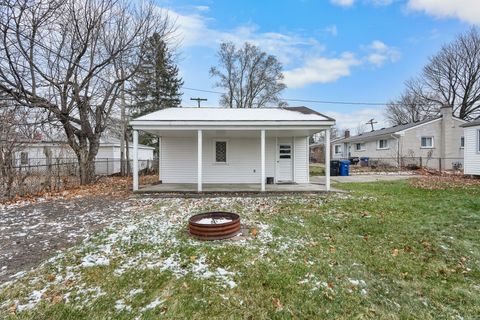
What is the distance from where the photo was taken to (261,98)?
1302 inches

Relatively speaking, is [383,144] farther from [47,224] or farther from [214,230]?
[47,224]

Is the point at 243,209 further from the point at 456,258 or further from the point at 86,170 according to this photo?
the point at 86,170

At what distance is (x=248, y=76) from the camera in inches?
1308

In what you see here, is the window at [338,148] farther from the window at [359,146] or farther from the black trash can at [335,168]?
the black trash can at [335,168]

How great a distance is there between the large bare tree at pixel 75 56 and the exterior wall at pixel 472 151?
1674cm

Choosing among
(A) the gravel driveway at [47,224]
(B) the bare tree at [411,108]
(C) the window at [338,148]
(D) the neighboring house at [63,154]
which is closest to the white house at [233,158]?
(A) the gravel driveway at [47,224]

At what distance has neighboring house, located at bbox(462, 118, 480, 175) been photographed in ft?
43.8

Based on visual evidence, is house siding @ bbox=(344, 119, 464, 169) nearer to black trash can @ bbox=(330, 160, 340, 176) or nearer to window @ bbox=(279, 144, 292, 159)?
black trash can @ bbox=(330, 160, 340, 176)

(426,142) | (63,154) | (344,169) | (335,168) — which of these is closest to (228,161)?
(63,154)

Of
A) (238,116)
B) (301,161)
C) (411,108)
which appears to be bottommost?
(301,161)

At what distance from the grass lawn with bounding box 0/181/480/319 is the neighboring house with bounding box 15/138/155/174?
6927 mm

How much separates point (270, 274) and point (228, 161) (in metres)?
8.48

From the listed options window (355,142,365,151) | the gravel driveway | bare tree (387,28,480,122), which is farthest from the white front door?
bare tree (387,28,480,122)

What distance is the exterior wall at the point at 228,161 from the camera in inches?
461
